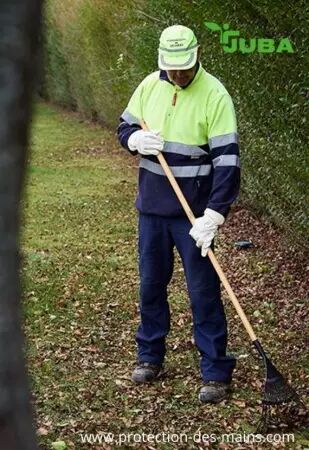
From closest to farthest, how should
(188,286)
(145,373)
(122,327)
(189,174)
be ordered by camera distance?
(189,174) < (188,286) < (145,373) < (122,327)

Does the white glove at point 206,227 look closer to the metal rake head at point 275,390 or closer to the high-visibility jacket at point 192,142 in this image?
the high-visibility jacket at point 192,142

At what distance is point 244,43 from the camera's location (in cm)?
791

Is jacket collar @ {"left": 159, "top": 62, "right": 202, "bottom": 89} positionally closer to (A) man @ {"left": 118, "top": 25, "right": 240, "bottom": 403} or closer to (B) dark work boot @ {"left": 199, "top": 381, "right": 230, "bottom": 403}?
(A) man @ {"left": 118, "top": 25, "right": 240, "bottom": 403}

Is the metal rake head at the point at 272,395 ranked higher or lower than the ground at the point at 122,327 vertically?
higher

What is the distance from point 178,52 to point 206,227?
0.94 m

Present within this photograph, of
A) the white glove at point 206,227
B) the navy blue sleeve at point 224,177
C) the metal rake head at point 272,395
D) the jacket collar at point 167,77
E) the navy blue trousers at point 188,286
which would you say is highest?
the jacket collar at point 167,77

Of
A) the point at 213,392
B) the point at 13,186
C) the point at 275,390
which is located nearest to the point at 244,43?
the point at 213,392

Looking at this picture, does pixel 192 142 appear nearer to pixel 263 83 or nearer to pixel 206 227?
pixel 206 227

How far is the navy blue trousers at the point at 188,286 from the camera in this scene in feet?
16.8

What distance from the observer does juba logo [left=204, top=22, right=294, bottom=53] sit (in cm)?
706

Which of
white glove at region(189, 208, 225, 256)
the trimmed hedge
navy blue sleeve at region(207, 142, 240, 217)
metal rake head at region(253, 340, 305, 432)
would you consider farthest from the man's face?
metal rake head at region(253, 340, 305, 432)

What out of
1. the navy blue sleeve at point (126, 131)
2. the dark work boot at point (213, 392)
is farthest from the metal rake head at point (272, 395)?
the navy blue sleeve at point (126, 131)

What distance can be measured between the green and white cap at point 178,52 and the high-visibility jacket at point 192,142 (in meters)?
0.11

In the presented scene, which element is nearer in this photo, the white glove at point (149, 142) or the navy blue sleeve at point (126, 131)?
the white glove at point (149, 142)
